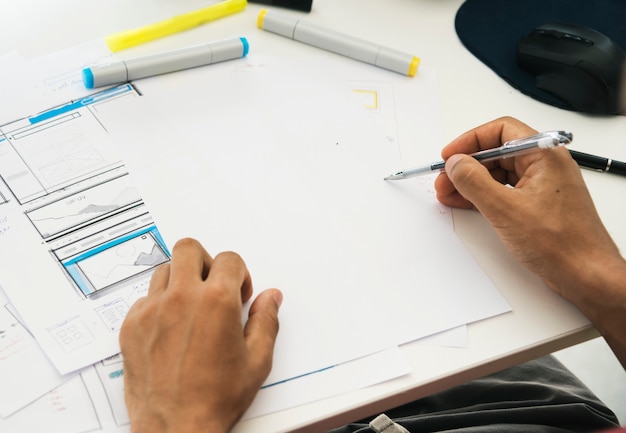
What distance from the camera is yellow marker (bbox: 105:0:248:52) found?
908 millimetres

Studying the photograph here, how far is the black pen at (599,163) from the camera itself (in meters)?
0.82

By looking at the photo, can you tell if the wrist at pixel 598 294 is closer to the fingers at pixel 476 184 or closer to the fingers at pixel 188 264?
the fingers at pixel 476 184

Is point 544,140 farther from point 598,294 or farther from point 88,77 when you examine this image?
point 88,77

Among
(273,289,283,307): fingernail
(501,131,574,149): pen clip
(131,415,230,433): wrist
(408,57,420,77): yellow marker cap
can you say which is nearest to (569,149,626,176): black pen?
(501,131,574,149): pen clip

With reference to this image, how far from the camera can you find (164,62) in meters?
0.88

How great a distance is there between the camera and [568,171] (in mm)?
734

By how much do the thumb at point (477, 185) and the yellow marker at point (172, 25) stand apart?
17.2 inches

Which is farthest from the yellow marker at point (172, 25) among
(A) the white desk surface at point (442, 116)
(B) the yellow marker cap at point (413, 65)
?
(B) the yellow marker cap at point (413, 65)

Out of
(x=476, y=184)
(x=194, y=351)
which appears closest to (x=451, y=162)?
(x=476, y=184)

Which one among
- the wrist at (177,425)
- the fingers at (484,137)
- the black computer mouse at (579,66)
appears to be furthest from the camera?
the black computer mouse at (579,66)

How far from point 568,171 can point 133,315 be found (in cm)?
49

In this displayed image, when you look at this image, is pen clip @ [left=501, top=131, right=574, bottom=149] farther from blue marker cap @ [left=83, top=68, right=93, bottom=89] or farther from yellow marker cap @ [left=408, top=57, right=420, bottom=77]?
blue marker cap @ [left=83, top=68, right=93, bottom=89]

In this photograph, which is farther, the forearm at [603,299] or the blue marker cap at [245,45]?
the blue marker cap at [245,45]

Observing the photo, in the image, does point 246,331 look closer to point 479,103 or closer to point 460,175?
point 460,175
